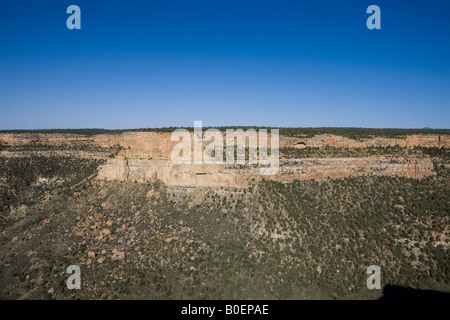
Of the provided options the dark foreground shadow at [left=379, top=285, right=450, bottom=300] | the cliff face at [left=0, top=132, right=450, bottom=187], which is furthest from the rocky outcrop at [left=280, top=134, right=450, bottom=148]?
the dark foreground shadow at [left=379, top=285, right=450, bottom=300]

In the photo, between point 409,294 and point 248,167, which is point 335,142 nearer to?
point 248,167

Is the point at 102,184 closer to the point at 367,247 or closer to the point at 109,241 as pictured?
the point at 109,241

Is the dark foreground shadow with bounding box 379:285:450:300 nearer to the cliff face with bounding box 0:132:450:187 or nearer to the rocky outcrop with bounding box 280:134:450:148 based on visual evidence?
the cliff face with bounding box 0:132:450:187

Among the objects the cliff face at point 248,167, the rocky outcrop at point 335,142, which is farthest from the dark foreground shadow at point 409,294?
the rocky outcrop at point 335,142

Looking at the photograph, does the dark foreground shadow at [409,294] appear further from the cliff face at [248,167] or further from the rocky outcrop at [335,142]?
the rocky outcrop at [335,142]
